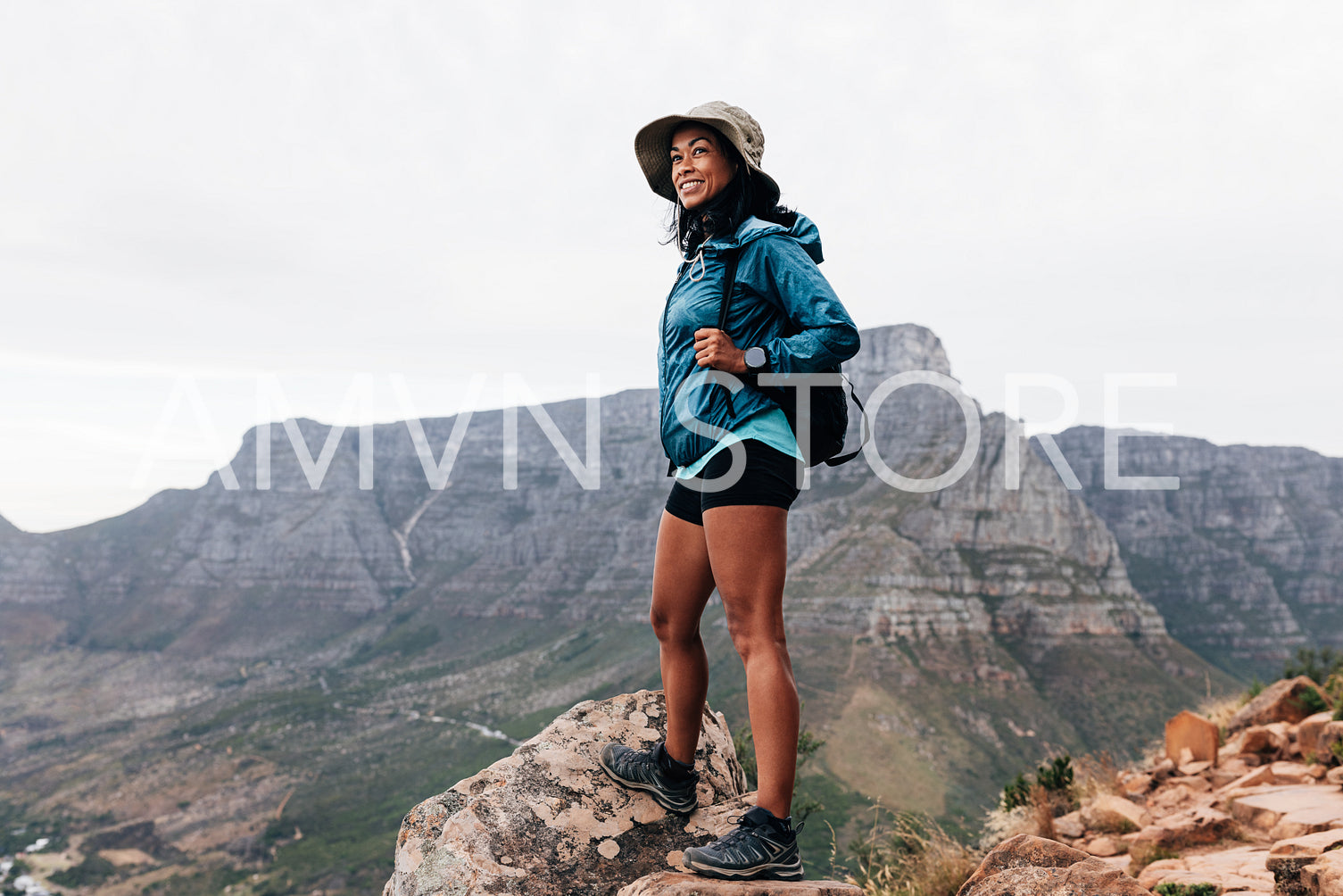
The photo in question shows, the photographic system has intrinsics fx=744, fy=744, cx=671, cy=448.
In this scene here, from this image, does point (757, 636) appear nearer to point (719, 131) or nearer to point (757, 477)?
point (757, 477)

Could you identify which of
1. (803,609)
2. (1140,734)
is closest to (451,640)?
(803,609)

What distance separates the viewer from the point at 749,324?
280 centimetres

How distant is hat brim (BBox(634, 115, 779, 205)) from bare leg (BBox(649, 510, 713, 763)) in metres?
1.39

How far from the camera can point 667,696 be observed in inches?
125

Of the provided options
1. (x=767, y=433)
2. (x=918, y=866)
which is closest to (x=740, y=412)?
(x=767, y=433)

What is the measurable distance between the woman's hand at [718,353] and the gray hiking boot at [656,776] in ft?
5.78

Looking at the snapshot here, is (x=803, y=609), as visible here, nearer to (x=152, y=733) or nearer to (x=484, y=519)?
(x=152, y=733)

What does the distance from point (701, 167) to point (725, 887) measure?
256cm

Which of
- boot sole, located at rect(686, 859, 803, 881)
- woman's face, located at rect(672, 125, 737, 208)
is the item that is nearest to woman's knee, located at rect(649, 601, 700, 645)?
boot sole, located at rect(686, 859, 803, 881)

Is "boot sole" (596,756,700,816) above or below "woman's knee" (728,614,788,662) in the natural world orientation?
below

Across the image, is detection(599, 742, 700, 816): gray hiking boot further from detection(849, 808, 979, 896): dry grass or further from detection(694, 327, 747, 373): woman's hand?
detection(694, 327, 747, 373): woman's hand

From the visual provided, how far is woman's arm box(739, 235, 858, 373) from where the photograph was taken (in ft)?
8.35

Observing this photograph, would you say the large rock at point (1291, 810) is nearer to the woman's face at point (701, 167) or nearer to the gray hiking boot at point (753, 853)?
the gray hiking boot at point (753, 853)

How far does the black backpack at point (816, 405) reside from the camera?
271 cm
